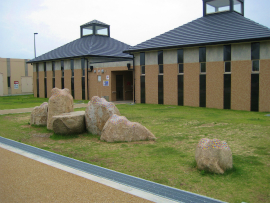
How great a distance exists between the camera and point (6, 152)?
28.4 ft

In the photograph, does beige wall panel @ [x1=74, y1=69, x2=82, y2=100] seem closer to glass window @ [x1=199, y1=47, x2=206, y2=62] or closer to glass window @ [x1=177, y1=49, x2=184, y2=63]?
glass window @ [x1=177, y1=49, x2=184, y2=63]

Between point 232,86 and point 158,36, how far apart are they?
8.60m

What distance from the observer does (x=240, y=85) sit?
60.3ft

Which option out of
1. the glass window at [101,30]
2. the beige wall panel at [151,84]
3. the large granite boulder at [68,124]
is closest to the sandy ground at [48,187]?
the large granite boulder at [68,124]

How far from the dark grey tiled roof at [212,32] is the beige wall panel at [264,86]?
Answer: 5.85 feet

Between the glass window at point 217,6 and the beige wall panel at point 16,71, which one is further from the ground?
the glass window at point 217,6

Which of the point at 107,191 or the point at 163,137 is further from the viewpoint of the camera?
the point at 163,137

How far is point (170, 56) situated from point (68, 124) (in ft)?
44.0

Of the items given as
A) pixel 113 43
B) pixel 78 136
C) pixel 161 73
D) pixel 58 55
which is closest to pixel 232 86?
pixel 161 73

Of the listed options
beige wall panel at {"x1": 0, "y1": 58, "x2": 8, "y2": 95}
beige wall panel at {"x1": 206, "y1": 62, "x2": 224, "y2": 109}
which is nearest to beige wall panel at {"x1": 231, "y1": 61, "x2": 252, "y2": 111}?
beige wall panel at {"x1": 206, "y1": 62, "x2": 224, "y2": 109}

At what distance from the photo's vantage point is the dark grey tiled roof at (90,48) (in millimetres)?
30630

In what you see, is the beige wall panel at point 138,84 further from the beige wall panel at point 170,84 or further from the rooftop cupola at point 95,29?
the rooftop cupola at point 95,29

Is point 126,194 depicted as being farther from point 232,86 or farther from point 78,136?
point 232,86

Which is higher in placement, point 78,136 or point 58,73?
point 58,73
